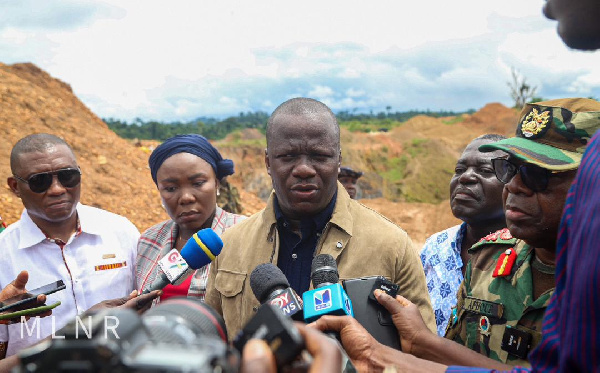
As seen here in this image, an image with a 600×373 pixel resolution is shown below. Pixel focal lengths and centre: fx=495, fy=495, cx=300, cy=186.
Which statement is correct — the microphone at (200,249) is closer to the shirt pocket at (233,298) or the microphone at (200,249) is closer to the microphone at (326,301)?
the shirt pocket at (233,298)

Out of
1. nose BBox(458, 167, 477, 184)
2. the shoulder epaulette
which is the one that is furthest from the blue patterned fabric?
the shoulder epaulette

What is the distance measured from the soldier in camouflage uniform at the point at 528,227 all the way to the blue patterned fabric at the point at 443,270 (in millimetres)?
1205

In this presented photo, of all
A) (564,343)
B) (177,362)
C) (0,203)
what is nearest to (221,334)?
(177,362)

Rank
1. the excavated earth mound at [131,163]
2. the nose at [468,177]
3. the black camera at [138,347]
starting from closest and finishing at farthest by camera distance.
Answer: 1. the black camera at [138,347]
2. the nose at [468,177]
3. the excavated earth mound at [131,163]

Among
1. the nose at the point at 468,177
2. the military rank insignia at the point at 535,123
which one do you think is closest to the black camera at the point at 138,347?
the military rank insignia at the point at 535,123

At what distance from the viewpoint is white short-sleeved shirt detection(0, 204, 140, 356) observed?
3.58 m

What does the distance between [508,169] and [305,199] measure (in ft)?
3.52

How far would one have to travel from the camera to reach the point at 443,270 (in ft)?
13.1

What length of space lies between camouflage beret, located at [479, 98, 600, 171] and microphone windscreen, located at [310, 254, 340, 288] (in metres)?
0.95

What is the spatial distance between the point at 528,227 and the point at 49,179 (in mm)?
3293

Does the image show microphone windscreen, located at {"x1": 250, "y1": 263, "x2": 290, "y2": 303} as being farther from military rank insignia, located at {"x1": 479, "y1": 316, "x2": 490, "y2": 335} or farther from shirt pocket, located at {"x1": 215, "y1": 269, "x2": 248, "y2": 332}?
military rank insignia, located at {"x1": 479, "y1": 316, "x2": 490, "y2": 335}

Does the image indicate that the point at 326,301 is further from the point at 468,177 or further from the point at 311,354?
the point at 468,177

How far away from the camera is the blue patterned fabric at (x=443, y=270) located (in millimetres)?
3795

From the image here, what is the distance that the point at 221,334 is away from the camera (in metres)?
1.58
